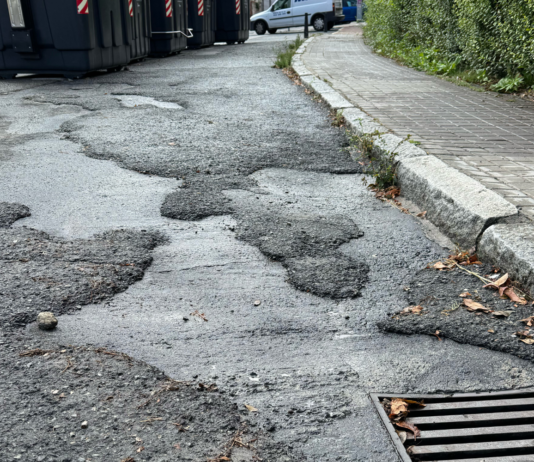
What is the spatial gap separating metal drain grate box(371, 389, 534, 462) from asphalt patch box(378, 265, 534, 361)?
0.95 ft

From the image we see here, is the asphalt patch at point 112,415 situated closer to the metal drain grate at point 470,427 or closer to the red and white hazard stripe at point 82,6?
the metal drain grate at point 470,427

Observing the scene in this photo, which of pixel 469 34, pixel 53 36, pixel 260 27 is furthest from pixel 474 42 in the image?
pixel 260 27

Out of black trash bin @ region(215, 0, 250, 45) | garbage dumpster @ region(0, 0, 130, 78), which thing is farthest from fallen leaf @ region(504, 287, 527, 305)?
black trash bin @ region(215, 0, 250, 45)

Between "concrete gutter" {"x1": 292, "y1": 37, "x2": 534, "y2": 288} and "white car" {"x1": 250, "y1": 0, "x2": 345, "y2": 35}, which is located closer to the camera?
"concrete gutter" {"x1": 292, "y1": 37, "x2": 534, "y2": 288}

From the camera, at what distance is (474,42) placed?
841 centimetres

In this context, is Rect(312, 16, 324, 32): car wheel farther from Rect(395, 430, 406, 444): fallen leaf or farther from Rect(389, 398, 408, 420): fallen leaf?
Rect(395, 430, 406, 444): fallen leaf

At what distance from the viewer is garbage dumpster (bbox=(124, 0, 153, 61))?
11.5 m

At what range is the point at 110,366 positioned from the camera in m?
2.08

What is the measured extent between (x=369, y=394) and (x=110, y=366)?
37.1 inches

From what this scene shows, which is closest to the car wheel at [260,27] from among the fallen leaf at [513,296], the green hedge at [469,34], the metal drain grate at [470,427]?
the green hedge at [469,34]

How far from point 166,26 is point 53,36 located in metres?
5.00

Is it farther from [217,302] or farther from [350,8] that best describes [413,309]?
[350,8]

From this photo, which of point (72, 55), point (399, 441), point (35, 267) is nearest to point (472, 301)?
point (399, 441)

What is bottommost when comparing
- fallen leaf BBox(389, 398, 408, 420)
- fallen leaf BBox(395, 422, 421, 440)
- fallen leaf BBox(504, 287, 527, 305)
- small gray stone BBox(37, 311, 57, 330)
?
fallen leaf BBox(395, 422, 421, 440)
